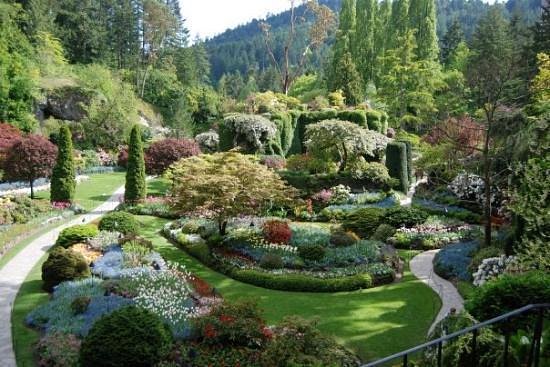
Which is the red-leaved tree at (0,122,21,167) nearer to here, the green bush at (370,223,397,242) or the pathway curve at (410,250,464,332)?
the green bush at (370,223,397,242)

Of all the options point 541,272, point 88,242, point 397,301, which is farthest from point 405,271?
point 88,242

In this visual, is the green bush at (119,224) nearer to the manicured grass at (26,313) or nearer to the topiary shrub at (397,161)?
the manicured grass at (26,313)

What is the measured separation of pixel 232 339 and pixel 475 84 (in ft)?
40.9

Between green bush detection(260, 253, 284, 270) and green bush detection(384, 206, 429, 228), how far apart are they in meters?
6.64

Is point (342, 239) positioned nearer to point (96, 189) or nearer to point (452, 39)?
point (96, 189)

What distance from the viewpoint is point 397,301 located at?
1318 centimetres

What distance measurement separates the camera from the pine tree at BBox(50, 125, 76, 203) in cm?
2384

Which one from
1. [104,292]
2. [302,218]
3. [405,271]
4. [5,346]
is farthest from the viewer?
[302,218]

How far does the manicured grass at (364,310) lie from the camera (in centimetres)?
1075

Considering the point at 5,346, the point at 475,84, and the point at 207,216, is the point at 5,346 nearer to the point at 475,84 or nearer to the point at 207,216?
the point at 207,216

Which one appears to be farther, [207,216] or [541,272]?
[207,216]

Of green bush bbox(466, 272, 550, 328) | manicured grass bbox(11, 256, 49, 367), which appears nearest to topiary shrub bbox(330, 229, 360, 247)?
green bush bbox(466, 272, 550, 328)

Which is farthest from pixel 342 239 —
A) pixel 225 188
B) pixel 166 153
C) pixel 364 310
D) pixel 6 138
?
pixel 6 138

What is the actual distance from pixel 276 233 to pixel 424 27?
140 feet
